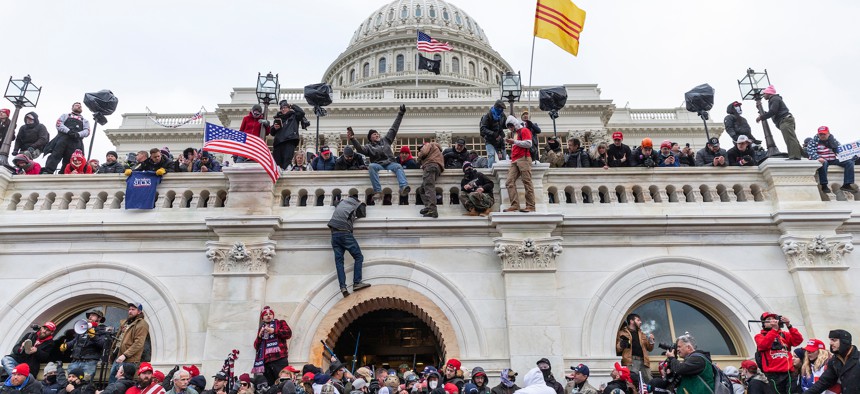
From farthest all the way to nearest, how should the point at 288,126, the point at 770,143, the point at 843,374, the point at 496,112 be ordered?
the point at 288,126, the point at 496,112, the point at 770,143, the point at 843,374

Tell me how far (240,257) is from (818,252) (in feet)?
37.0

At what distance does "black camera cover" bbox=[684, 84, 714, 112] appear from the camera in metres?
16.2

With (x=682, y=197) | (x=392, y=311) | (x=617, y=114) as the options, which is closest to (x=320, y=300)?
(x=392, y=311)

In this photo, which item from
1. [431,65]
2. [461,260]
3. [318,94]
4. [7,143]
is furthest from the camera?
[431,65]

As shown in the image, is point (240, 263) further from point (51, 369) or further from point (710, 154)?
point (710, 154)

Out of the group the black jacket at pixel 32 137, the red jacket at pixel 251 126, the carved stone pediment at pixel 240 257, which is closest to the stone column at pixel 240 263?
the carved stone pediment at pixel 240 257

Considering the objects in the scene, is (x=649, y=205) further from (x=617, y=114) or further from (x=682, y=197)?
(x=617, y=114)

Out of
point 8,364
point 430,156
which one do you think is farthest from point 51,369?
point 430,156

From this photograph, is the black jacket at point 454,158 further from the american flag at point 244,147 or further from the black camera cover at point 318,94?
the black camera cover at point 318,94

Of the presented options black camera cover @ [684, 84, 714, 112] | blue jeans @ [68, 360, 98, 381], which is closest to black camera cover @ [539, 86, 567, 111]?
black camera cover @ [684, 84, 714, 112]

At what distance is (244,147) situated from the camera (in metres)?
11.4

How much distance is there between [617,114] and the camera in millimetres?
53906

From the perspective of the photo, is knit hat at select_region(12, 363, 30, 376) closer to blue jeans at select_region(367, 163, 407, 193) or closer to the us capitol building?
the us capitol building

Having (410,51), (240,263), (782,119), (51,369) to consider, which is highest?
(410,51)
